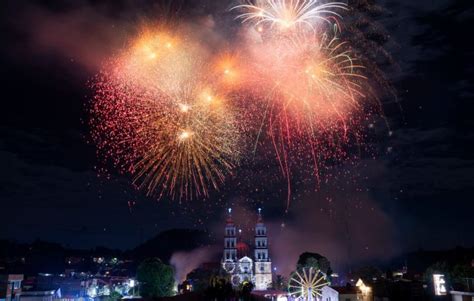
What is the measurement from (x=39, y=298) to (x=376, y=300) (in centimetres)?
4433

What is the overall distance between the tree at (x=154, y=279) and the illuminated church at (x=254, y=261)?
94.7 ft

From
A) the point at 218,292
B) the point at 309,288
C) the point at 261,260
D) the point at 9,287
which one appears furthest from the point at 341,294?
the point at 261,260

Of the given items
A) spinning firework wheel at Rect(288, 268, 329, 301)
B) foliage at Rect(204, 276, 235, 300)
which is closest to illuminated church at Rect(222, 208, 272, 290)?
spinning firework wheel at Rect(288, 268, 329, 301)

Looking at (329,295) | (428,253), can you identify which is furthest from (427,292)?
(428,253)

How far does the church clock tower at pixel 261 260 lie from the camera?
99.7 m

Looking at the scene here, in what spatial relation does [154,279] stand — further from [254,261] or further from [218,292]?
[218,292]

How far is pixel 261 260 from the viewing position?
327 ft

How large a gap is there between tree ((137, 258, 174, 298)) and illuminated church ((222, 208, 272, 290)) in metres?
28.9

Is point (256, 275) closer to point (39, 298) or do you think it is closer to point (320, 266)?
point (320, 266)

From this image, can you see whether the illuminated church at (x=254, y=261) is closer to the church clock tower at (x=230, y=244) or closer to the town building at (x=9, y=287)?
the church clock tower at (x=230, y=244)

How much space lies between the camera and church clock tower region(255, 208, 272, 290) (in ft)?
327

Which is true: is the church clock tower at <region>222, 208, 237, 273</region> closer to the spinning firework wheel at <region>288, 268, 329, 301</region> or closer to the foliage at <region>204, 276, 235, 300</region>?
the spinning firework wheel at <region>288, 268, 329, 301</region>

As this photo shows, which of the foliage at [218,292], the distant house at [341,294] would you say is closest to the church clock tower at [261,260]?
the distant house at [341,294]

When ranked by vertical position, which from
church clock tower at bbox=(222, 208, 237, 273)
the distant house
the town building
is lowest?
the distant house
